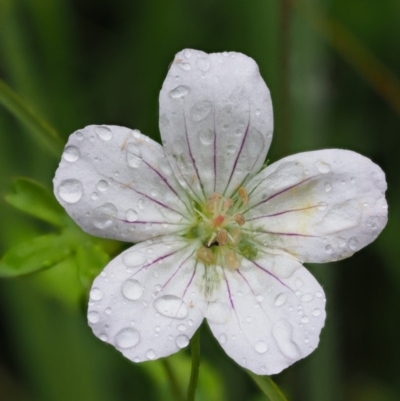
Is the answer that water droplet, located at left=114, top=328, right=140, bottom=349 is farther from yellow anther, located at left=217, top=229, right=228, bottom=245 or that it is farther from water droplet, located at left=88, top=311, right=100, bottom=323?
yellow anther, located at left=217, top=229, right=228, bottom=245

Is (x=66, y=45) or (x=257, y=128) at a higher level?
(x=257, y=128)

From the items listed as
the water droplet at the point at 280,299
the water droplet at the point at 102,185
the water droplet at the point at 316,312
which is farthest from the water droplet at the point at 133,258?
the water droplet at the point at 316,312

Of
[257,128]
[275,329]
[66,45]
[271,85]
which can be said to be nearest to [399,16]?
[271,85]

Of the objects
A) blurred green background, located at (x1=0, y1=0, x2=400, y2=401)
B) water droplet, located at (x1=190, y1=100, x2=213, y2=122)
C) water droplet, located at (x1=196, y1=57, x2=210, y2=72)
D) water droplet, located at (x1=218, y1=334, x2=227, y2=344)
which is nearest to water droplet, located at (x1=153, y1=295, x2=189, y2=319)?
water droplet, located at (x1=218, y1=334, x2=227, y2=344)

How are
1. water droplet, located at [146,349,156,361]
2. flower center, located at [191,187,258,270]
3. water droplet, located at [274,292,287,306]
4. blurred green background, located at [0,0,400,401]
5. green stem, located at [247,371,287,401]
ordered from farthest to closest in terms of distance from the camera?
blurred green background, located at [0,0,400,401] → flower center, located at [191,187,258,270] → water droplet, located at [274,292,287,306] → green stem, located at [247,371,287,401] → water droplet, located at [146,349,156,361]

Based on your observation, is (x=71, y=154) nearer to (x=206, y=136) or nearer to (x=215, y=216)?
(x=206, y=136)

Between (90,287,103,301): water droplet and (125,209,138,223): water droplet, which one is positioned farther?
(125,209,138,223): water droplet

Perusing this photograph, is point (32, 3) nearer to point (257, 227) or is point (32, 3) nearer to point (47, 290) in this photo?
point (47, 290)
